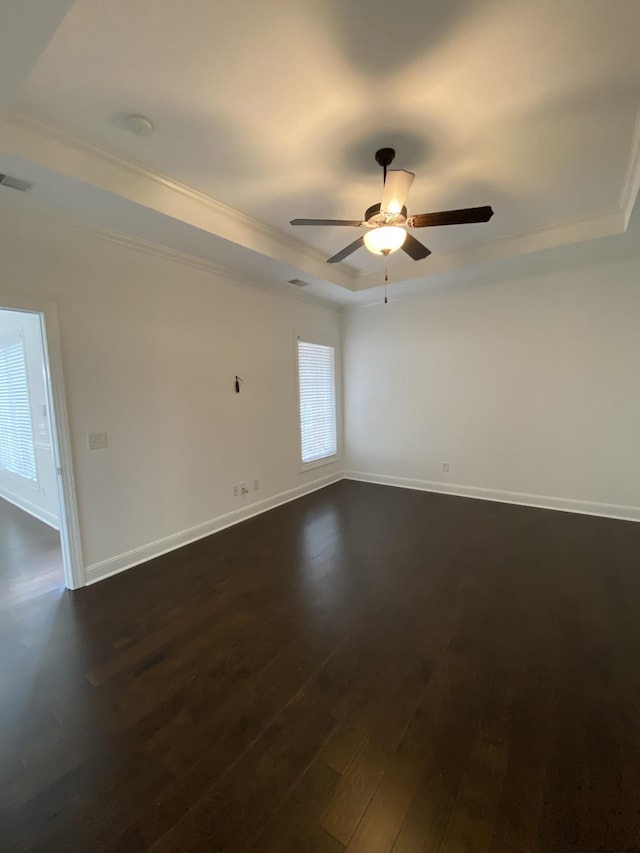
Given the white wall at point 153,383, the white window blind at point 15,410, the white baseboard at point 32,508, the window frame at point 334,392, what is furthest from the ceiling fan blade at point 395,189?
Result: the white baseboard at point 32,508

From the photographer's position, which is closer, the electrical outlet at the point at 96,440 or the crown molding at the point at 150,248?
the crown molding at the point at 150,248

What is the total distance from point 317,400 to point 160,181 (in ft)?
11.1

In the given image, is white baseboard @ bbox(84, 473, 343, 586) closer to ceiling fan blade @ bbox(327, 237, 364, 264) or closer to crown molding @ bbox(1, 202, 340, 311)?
crown molding @ bbox(1, 202, 340, 311)

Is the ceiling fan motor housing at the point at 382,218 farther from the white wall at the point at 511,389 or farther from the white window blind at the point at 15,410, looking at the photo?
the white window blind at the point at 15,410

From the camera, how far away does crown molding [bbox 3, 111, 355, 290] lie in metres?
2.07

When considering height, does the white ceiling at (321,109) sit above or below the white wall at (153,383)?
above

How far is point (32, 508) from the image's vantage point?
4.59 meters

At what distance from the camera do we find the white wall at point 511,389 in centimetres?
395

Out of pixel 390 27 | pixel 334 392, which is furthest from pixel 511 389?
pixel 390 27

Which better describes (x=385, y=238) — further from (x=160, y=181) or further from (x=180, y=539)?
(x=180, y=539)

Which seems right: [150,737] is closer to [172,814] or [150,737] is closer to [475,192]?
[172,814]

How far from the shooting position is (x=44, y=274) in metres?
2.65

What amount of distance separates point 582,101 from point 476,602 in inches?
126

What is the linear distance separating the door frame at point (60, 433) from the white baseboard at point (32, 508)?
1.54 metres
